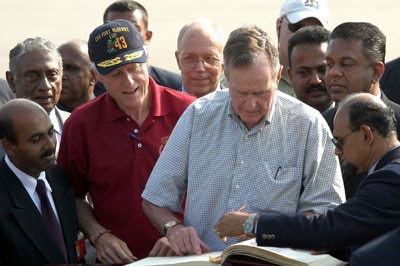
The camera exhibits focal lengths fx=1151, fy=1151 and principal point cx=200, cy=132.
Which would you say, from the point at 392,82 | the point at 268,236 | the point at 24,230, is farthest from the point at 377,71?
the point at 24,230

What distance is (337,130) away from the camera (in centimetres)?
477

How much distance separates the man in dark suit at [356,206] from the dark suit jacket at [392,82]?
2.53 meters

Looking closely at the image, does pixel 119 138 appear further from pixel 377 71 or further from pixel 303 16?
pixel 303 16

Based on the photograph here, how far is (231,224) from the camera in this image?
483cm

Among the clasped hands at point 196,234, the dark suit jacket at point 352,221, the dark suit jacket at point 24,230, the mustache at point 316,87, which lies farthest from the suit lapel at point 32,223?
the mustache at point 316,87

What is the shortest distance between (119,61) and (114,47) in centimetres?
8

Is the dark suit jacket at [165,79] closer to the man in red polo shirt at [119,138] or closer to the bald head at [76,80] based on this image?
the bald head at [76,80]

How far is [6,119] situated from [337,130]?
1.84 metres

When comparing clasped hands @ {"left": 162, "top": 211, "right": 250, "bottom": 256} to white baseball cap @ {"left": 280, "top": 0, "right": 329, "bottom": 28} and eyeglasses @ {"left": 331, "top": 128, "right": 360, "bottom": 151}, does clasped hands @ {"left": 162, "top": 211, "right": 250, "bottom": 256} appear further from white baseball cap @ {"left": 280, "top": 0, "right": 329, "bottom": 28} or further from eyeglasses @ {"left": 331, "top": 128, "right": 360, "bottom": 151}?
white baseball cap @ {"left": 280, "top": 0, "right": 329, "bottom": 28}

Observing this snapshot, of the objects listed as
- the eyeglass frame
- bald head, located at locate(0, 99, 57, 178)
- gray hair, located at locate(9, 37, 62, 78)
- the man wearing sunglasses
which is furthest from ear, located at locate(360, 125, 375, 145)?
the man wearing sunglasses

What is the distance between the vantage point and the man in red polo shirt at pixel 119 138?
5785mm

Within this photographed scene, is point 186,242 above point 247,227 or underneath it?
underneath

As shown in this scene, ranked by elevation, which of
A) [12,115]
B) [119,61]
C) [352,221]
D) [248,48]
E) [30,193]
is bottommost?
[30,193]

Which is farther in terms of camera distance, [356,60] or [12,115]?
[356,60]
